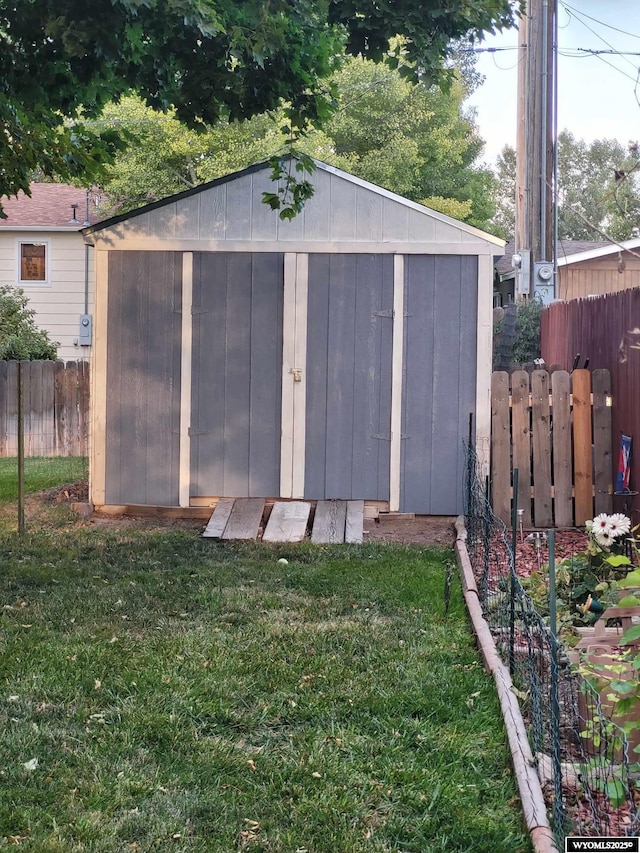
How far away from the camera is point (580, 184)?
3922 centimetres

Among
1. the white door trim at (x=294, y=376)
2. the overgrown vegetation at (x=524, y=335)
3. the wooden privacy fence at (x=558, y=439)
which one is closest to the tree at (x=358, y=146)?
the overgrown vegetation at (x=524, y=335)

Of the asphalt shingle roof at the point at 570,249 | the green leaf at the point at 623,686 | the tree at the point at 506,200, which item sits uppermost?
the tree at the point at 506,200

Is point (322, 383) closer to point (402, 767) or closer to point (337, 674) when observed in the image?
point (337, 674)

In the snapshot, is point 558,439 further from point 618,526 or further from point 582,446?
point 618,526

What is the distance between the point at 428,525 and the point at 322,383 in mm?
1581

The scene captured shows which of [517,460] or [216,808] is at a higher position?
[517,460]

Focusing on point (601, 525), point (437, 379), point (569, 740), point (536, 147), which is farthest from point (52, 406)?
point (569, 740)

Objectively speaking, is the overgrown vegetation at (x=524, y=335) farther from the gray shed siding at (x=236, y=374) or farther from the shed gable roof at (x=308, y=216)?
the gray shed siding at (x=236, y=374)

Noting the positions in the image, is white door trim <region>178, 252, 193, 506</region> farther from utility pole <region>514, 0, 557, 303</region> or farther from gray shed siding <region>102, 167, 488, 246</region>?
utility pole <region>514, 0, 557, 303</region>

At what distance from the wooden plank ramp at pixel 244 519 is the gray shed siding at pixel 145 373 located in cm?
70

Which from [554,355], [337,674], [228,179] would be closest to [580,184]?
[554,355]

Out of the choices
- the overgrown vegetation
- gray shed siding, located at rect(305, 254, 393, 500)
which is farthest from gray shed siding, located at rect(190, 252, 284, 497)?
the overgrown vegetation

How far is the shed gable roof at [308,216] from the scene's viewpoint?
27.3ft

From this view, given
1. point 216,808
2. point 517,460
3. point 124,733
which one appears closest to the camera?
point 216,808
